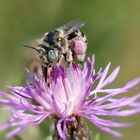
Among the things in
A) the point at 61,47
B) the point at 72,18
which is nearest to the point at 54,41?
the point at 61,47

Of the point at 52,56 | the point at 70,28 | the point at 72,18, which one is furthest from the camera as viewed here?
the point at 72,18

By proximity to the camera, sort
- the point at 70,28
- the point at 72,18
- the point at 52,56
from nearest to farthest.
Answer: the point at 52,56 → the point at 70,28 → the point at 72,18

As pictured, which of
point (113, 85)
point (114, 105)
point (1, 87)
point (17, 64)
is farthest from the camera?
point (113, 85)

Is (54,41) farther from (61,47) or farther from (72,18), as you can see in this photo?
(72,18)

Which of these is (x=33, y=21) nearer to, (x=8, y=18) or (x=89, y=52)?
(x=8, y=18)

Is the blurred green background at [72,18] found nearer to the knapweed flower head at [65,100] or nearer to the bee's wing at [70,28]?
the bee's wing at [70,28]

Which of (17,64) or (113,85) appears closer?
(17,64)

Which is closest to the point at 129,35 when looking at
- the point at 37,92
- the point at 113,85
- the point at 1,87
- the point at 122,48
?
the point at 122,48
